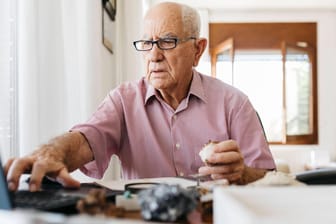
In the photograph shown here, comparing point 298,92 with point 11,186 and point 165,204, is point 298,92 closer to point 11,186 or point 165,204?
point 11,186

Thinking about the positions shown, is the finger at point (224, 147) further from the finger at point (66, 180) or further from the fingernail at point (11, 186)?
the fingernail at point (11, 186)

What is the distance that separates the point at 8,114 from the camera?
1.39m

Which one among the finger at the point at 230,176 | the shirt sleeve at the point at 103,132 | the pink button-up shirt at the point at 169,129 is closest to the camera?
the finger at the point at 230,176

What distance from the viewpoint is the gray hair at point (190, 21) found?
154cm

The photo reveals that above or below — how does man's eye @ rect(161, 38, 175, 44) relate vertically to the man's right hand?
above

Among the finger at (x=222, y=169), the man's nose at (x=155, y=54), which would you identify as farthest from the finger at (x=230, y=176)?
the man's nose at (x=155, y=54)

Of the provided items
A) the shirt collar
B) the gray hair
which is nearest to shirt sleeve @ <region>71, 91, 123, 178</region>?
the shirt collar

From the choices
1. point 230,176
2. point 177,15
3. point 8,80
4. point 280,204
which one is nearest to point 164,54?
point 177,15

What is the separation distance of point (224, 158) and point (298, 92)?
4979mm

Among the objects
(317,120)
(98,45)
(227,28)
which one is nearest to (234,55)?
(227,28)

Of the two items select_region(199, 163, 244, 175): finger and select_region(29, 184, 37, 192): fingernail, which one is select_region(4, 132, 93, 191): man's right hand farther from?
select_region(199, 163, 244, 175): finger

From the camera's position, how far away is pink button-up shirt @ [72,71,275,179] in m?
1.43

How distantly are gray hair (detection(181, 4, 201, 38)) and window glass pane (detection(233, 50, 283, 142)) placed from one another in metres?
4.21

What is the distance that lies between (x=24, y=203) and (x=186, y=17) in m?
1.06
